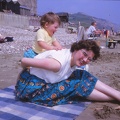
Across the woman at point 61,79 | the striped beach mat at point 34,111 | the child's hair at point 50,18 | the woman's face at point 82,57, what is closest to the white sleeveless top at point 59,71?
the woman at point 61,79

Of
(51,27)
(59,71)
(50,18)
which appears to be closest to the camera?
(59,71)

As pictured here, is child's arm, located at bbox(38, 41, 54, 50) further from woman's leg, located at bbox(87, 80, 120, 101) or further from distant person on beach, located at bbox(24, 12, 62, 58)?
woman's leg, located at bbox(87, 80, 120, 101)

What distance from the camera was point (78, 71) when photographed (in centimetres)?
411

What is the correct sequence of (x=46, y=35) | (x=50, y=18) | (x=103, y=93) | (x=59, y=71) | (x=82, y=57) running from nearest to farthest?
(x=82, y=57), (x=59, y=71), (x=103, y=93), (x=50, y=18), (x=46, y=35)

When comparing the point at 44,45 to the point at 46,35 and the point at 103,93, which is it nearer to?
the point at 46,35

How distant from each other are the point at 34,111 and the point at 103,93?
3.67 feet

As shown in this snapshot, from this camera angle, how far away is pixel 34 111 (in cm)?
355

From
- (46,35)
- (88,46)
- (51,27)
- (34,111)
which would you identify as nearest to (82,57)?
(88,46)

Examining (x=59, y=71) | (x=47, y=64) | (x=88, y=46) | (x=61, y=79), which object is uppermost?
(x=88, y=46)

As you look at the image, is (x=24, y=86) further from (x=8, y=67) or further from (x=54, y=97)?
(x=8, y=67)

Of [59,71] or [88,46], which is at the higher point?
[88,46]

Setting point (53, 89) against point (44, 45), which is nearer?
point (53, 89)

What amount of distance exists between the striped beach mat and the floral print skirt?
105 millimetres

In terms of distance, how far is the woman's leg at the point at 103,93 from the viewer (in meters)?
3.95
